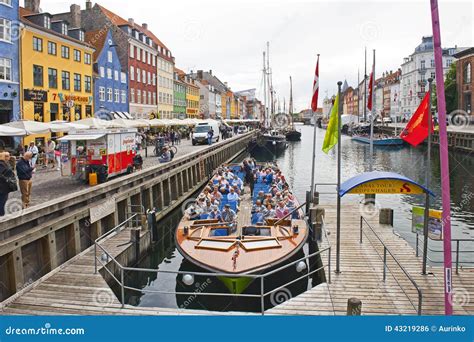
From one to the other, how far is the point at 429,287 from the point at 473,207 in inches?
763

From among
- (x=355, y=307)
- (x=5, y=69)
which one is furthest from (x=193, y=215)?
(x=5, y=69)

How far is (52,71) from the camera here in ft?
120

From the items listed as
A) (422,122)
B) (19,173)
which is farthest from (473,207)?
(19,173)

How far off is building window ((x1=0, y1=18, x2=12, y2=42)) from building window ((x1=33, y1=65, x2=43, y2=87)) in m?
3.52

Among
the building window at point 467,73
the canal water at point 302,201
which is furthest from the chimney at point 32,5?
the building window at point 467,73

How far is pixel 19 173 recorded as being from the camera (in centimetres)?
1367

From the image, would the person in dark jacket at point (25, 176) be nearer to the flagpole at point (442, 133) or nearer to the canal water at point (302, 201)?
the canal water at point (302, 201)

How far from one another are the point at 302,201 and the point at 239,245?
16.6 m

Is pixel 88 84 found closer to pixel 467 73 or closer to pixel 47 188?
pixel 47 188

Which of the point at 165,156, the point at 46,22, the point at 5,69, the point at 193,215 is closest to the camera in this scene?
the point at 193,215

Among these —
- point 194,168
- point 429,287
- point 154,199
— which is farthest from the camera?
point 194,168

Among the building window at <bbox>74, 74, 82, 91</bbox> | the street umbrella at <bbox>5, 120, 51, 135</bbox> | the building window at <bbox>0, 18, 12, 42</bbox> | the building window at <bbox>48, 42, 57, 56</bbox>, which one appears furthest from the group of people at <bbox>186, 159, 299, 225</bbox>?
the building window at <bbox>74, 74, 82, 91</bbox>

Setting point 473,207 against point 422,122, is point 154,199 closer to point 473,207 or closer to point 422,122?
point 422,122

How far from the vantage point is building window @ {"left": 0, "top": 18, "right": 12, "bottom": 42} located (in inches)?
1163
